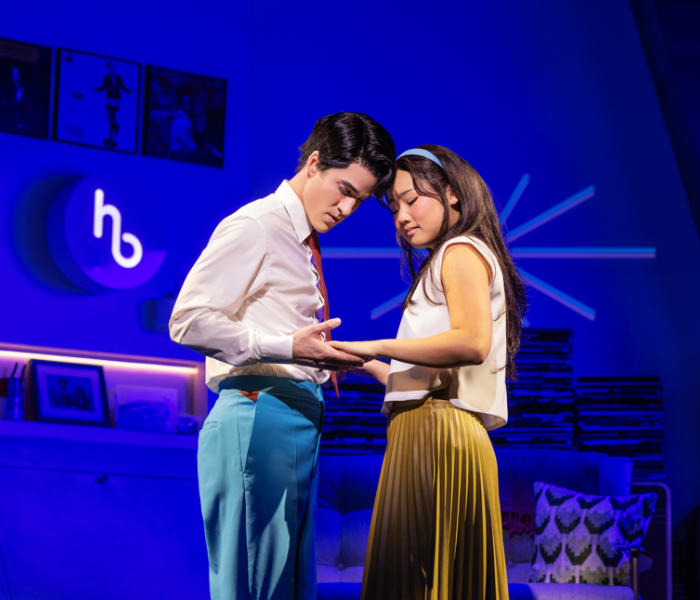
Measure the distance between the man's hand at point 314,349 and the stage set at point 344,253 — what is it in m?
1.73

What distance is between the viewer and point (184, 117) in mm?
4336

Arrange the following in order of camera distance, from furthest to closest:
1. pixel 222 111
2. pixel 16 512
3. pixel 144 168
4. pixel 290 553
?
pixel 222 111 < pixel 144 168 < pixel 16 512 < pixel 290 553

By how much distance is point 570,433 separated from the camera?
Answer: 467 centimetres

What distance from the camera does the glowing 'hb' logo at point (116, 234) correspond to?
3.88 meters

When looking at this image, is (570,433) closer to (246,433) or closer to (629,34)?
(629,34)

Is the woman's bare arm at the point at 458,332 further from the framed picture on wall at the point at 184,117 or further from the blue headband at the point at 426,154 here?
the framed picture on wall at the point at 184,117

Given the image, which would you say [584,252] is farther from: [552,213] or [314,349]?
[314,349]

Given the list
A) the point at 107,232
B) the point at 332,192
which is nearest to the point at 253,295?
the point at 332,192

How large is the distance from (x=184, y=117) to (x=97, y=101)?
49 cm

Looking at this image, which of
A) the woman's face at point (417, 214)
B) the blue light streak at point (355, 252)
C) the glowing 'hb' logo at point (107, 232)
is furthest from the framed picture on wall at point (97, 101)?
the woman's face at point (417, 214)

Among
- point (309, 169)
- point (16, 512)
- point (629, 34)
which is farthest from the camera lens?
point (629, 34)

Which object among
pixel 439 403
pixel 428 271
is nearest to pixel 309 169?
pixel 428 271

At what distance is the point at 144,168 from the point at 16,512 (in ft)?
6.26

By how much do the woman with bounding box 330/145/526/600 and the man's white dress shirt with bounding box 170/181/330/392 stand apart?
18 cm
